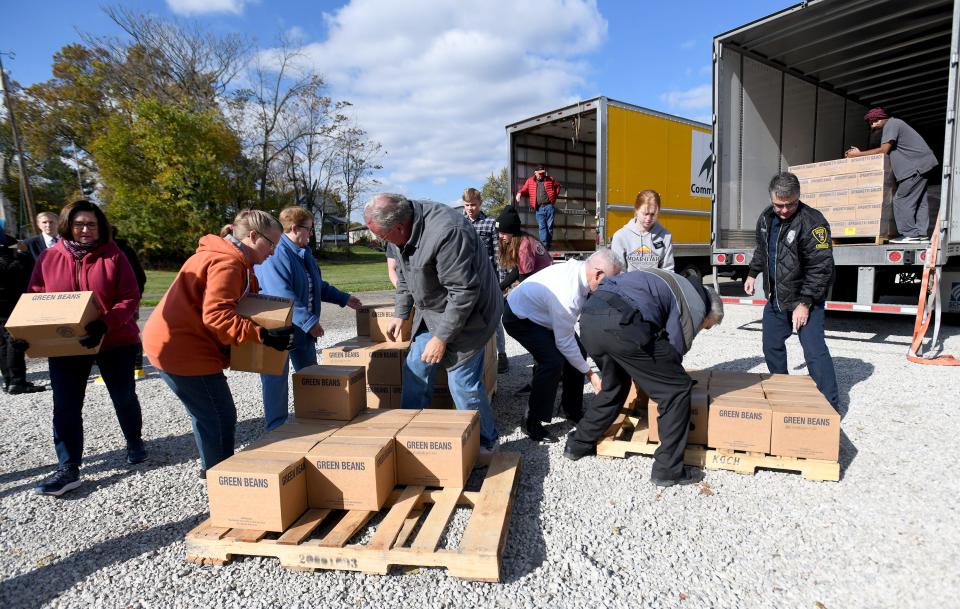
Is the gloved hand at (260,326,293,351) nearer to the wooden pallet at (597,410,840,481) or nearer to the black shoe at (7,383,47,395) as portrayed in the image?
the wooden pallet at (597,410,840,481)

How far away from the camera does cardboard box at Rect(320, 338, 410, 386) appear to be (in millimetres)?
4023

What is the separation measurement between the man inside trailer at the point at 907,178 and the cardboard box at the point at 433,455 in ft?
19.0

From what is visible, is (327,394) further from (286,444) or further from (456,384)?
(456,384)

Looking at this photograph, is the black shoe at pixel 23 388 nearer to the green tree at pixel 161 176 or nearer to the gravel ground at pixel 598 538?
the gravel ground at pixel 598 538

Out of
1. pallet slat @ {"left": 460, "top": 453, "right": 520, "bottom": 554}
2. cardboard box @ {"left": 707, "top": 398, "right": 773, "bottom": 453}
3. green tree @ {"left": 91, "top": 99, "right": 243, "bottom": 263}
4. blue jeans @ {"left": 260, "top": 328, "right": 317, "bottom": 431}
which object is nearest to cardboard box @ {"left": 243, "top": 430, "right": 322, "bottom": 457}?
blue jeans @ {"left": 260, "top": 328, "right": 317, "bottom": 431}

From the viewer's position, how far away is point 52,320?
2.69 m

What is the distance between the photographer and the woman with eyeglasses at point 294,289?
3418mm

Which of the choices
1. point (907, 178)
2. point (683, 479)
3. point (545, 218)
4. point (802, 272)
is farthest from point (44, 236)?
point (907, 178)

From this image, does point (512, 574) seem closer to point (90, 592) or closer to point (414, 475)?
point (414, 475)

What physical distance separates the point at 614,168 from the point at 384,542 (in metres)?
7.38

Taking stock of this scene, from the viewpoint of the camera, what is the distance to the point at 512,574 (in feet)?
7.50

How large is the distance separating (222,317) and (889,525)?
3.41m

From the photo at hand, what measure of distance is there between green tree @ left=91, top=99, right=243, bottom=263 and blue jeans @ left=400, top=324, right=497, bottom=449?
24648 millimetres

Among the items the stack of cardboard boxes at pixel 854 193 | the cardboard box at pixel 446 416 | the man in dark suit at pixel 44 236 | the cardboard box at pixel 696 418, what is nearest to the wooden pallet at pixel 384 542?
the cardboard box at pixel 446 416
